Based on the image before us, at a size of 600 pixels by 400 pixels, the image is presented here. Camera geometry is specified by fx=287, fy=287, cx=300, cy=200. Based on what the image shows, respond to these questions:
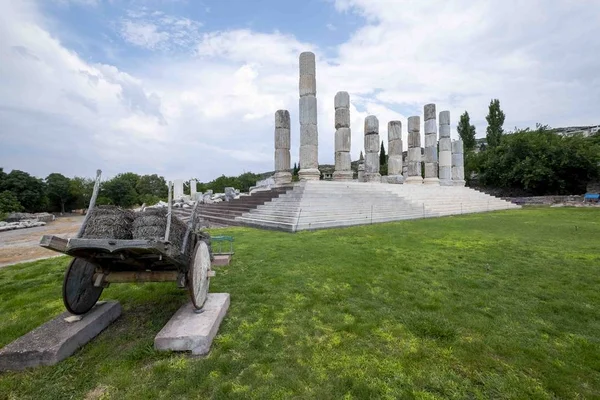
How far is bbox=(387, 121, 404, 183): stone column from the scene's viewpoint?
21281 mm

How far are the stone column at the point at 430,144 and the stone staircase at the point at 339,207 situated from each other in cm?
479

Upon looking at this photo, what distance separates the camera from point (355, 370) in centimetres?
242

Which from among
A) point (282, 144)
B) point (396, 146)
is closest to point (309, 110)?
point (282, 144)

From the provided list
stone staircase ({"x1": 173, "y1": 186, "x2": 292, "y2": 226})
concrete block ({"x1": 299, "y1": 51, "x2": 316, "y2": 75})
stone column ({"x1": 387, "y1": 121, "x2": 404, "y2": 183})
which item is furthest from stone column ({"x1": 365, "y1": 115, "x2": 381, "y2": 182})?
stone staircase ({"x1": 173, "y1": 186, "x2": 292, "y2": 226})

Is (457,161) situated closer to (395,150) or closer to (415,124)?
(415,124)

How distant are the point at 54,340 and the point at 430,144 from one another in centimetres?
2496

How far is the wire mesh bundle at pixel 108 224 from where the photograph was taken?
2729 mm

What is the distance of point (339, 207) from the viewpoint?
12648 millimetres

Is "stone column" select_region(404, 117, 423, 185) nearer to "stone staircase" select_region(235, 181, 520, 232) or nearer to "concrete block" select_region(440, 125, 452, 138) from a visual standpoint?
"concrete block" select_region(440, 125, 452, 138)

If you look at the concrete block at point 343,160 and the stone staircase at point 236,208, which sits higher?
the concrete block at point 343,160

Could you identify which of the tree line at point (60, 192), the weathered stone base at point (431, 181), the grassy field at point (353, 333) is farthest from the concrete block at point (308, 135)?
the tree line at point (60, 192)

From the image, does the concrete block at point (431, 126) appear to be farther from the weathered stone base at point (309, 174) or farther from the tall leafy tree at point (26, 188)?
the tall leafy tree at point (26, 188)

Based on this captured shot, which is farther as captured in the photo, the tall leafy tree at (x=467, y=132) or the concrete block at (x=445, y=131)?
the tall leafy tree at (x=467, y=132)

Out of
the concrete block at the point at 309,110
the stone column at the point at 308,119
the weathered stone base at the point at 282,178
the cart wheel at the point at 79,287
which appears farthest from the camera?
the weathered stone base at the point at 282,178
